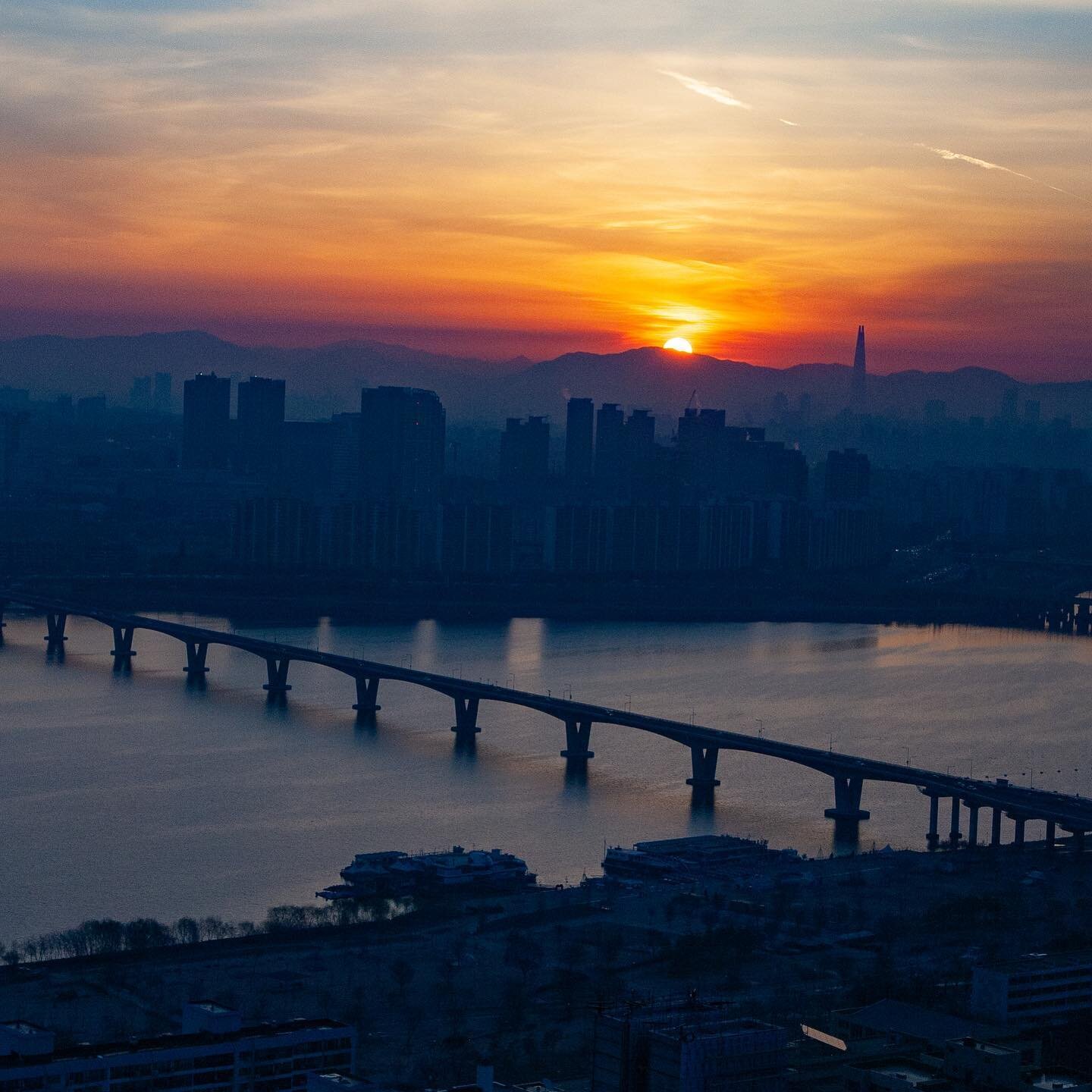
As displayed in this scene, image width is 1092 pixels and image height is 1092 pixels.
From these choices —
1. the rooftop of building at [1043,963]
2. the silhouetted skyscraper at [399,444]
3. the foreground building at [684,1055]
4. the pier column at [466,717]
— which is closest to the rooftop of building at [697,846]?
the rooftop of building at [1043,963]

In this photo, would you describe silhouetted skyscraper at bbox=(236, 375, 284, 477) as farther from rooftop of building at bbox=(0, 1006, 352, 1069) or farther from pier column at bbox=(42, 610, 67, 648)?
rooftop of building at bbox=(0, 1006, 352, 1069)

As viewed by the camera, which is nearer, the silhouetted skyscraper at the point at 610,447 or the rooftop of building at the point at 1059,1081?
the rooftop of building at the point at 1059,1081

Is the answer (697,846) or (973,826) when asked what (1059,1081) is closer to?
(697,846)

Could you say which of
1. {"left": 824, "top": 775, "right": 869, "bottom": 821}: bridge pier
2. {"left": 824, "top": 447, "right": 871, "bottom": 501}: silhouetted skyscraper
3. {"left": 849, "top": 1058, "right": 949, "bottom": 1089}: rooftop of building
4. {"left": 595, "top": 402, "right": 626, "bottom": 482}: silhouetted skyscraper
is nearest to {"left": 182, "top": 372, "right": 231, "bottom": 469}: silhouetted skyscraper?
{"left": 595, "top": 402, "right": 626, "bottom": 482}: silhouetted skyscraper

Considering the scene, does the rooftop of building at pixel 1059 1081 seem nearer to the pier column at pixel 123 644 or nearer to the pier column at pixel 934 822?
the pier column at pixel 934 822

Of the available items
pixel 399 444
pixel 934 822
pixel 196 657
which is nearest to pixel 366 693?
pixel 196 657

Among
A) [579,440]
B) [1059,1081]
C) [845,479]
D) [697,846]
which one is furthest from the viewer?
[579,440]
